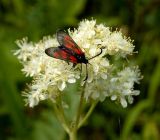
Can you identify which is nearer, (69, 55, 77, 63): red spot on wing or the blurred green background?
(69, 55, 77, 63): red spot on wing

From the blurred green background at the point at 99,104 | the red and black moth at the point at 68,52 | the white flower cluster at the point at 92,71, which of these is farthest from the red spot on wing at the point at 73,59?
the blurred green background at the point at 99,104

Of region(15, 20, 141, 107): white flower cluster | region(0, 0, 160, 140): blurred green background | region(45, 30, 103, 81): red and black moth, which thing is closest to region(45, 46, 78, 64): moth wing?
region(45, 30, 103, 81): red and black moth

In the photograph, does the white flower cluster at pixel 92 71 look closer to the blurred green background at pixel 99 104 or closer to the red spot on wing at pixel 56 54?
the red spot on wing at pixel 56 54

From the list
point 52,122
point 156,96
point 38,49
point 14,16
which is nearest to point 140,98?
point 156,96

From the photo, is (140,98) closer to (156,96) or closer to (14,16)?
(156,96)

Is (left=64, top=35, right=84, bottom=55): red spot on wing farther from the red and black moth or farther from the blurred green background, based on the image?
the blurred green background

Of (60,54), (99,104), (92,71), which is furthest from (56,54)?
(99,104)
